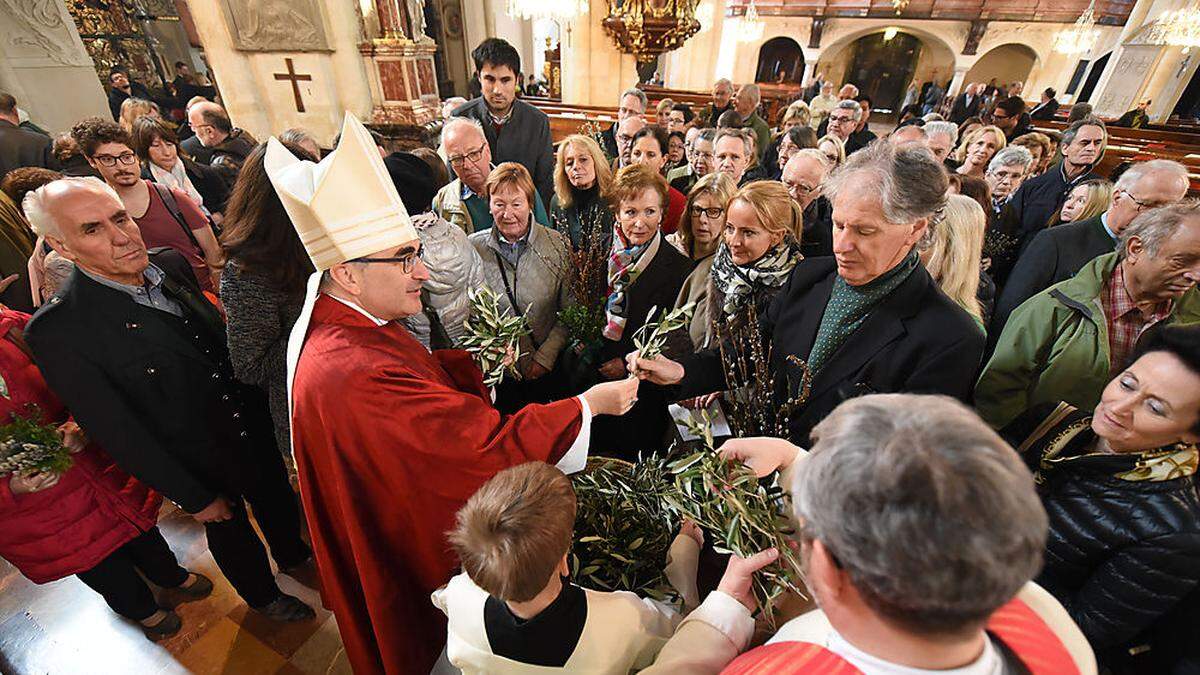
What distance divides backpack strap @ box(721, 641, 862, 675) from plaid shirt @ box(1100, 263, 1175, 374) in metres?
2.32

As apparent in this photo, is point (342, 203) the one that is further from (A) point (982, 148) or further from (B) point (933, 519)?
(A) point (982, 148)

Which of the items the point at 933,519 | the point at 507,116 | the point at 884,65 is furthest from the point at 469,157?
the point at 884,65

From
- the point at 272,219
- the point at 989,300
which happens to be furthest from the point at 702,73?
the point at 272,219

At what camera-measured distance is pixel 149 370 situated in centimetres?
184

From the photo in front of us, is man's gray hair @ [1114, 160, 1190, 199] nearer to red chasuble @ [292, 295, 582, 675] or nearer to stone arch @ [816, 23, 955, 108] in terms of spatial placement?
red chasuble @ [292, 295, 582, 675]

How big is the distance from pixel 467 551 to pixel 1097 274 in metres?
2.85

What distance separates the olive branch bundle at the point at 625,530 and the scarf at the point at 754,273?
1022mm

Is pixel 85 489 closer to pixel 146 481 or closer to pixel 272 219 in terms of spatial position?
pixel 146 481

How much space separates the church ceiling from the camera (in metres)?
16.3

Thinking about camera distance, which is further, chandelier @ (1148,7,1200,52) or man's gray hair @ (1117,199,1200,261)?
chandelier @ (1148,7,1200,52)

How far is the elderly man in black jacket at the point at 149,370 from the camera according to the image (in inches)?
67.9

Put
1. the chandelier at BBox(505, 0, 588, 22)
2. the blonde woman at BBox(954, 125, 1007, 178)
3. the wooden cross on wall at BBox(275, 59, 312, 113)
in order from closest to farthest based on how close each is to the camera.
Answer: the blonde woman at BBox(954, 125, 1007, 178) → the wooden cross on wall at BBox(275, 59, 312, 113) → the chandelier at BBox(505, 0, 588, 22)

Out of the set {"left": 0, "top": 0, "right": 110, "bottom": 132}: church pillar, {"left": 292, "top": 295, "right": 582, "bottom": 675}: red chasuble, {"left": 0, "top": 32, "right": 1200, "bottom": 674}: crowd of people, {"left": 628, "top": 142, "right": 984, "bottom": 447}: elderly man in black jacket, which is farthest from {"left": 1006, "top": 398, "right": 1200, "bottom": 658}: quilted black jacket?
{"left": 0, "top": 0, "right": 110, "bottom": 132}: church pillar

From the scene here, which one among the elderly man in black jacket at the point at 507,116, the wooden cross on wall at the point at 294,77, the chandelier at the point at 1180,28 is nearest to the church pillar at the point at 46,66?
the wooden cross on wall at the point at 294,77
